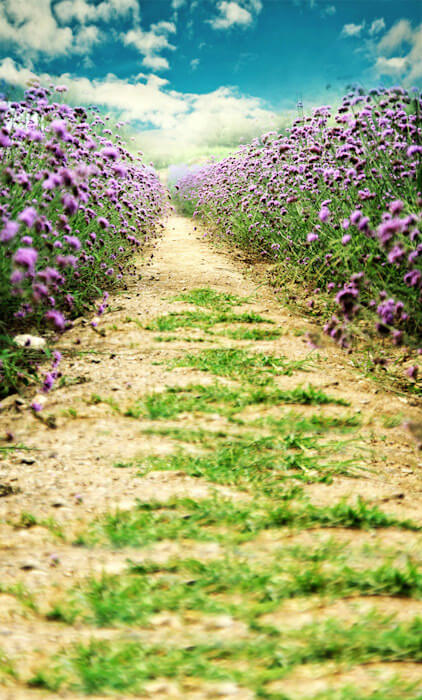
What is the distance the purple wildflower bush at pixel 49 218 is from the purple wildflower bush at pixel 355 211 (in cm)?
155

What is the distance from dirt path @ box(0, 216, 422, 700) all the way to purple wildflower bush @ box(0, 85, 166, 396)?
0.63 metres

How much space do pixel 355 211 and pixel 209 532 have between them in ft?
6.77

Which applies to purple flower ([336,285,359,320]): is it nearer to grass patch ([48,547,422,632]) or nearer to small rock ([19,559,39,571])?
grass patch ([48,547,422,632])

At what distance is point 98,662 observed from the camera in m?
1.18

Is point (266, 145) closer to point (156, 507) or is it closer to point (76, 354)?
point (76, 354)

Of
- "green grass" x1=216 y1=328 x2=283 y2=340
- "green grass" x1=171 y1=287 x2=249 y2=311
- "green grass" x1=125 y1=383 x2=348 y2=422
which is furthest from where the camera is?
"green grass" x1=171 y1=287 x2=249 y2=311

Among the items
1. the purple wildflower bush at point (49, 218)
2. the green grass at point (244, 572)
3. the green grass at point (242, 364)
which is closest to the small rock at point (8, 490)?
the green grass at point (244, 572)

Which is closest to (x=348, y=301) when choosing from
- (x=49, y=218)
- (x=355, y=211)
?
(x=355, y=211)

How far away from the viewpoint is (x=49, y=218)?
3.78m

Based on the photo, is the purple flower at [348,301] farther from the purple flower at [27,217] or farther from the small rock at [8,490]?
the small rock at [8,490]

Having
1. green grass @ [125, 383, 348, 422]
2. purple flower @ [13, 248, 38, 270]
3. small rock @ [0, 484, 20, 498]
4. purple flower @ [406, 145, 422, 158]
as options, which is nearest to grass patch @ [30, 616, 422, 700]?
small rock @ [0, 484, 20, 498]

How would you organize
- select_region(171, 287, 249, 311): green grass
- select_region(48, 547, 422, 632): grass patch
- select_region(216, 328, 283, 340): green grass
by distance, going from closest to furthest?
select_region(48, 547, 422, 632): grass patch
select_region(216, 328, 283, 340): green grass
select_region(171, 287, 249, 311): green grass

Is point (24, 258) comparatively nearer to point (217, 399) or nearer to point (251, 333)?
point (217, 399)

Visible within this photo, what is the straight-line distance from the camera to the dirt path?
1.19 metres
